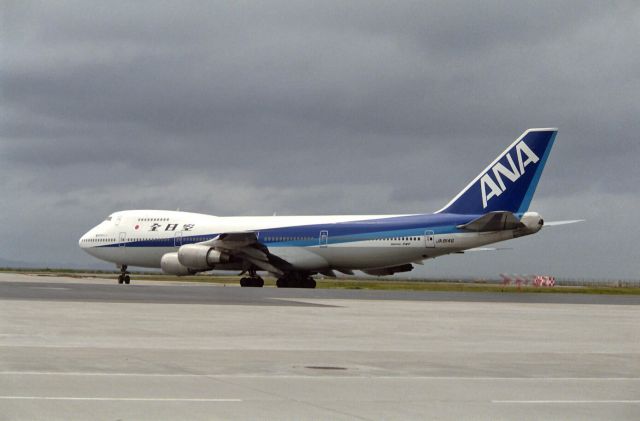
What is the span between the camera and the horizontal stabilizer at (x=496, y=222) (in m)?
58.5

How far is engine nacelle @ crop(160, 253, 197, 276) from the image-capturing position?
68.4 metres

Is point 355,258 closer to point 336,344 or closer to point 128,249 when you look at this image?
point 128,249

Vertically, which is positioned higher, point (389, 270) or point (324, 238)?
point (324, 238)

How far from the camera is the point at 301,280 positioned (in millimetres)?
70000

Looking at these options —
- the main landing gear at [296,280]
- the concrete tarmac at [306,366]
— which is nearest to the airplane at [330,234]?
the main landing gear at [296,280]

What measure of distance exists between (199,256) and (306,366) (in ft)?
168

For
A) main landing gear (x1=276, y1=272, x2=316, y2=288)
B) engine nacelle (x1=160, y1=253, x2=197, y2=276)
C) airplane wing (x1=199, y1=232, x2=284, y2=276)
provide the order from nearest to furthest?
airplane wing (x1=199, y1=232, x2=284, y2=276)
engine nacelle (x1=160, y1=253, x2=197, y2=276)
main landing gear (x1=276, y1=272, x2=316, y2=288)

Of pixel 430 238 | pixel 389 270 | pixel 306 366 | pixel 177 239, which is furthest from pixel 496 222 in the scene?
pixel 306 366

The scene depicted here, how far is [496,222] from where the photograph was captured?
59.2 m

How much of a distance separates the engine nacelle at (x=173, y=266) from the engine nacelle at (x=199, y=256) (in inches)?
34.5

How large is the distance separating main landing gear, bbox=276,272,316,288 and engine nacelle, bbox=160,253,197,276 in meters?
6.51

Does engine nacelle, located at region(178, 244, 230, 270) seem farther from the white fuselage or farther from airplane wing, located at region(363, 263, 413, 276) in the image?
airplane wing, located at region(363, 263, 413, 276)

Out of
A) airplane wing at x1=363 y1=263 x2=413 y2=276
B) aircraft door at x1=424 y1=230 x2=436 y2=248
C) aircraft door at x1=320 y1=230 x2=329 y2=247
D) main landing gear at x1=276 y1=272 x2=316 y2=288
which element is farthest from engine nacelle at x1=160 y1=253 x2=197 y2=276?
aircraft door at x1=424 y1=230 x2=436 y2=248

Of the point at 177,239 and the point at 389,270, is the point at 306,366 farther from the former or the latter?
the point at 177,239
